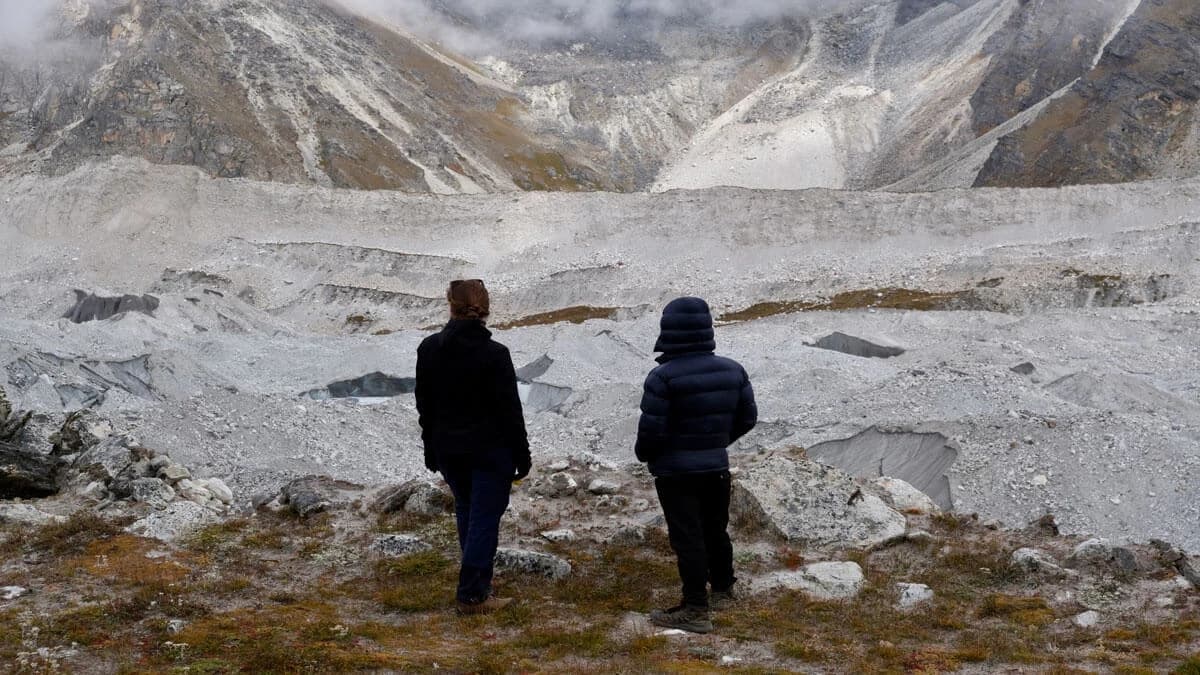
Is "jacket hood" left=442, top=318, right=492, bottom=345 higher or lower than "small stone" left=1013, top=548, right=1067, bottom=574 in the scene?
higher

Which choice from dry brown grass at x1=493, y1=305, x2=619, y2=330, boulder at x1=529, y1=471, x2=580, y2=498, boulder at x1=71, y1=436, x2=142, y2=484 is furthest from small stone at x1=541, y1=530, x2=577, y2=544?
dry brown grass at x1=493, y1=305, x2=619, y2=330

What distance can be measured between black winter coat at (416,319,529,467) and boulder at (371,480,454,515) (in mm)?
3601

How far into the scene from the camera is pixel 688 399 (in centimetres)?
771

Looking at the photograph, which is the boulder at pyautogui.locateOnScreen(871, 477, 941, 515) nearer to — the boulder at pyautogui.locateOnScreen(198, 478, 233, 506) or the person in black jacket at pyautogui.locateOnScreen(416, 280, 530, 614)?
the person in black jacket at pyautogui.locateOnScreen(416, 280, 530, 614)

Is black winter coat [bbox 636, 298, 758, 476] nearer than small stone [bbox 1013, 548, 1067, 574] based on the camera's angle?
Yes

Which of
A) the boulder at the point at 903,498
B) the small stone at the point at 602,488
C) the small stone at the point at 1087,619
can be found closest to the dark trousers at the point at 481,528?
the small stone at the point at 1087,619

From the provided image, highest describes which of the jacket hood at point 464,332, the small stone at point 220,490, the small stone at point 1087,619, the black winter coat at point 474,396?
the jacket hood at point 464,332

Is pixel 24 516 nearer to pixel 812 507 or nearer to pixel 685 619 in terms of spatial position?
pixel 685 619

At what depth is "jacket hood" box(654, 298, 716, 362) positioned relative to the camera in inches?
305

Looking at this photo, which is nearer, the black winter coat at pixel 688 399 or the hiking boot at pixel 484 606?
the black winter coat at pixel 688 399

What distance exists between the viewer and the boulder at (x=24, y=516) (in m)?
10.6

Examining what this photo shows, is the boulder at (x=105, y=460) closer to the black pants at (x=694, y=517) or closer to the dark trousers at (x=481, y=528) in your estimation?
the dark trousers at (x=481, y=528)

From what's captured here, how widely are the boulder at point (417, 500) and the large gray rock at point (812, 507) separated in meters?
3.26

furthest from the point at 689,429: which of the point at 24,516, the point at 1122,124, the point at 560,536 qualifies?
the point at 1122,124
